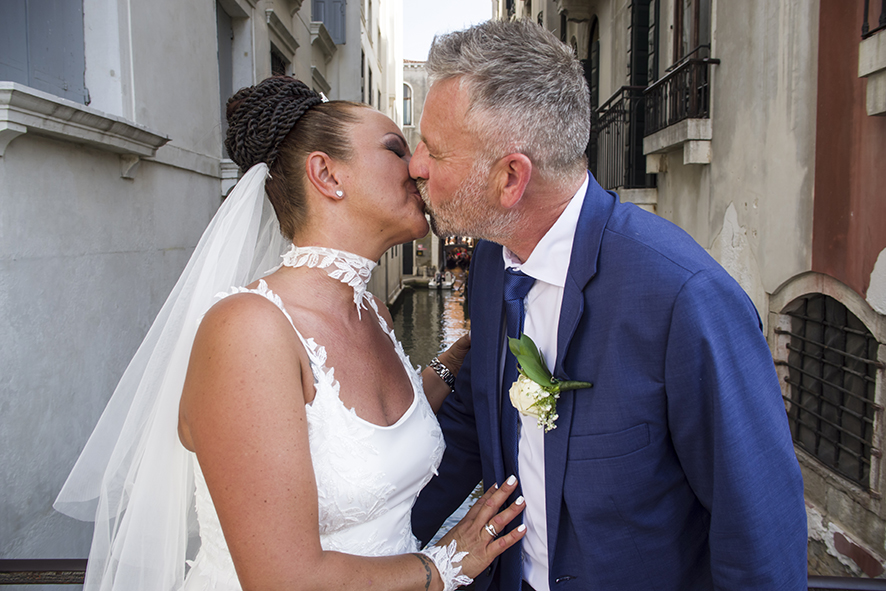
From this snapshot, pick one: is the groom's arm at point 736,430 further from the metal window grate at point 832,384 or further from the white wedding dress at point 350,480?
the metal window grate at point 832,384

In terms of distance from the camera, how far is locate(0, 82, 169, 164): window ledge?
260cm

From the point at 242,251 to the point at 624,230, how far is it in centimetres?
119

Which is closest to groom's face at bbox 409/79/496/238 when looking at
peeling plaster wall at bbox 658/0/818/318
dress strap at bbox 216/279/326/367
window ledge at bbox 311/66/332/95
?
dress strap at bbox 216/279/326/367

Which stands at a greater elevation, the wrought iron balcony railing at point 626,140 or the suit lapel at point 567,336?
the wrought iron balcony railing at point 626,140

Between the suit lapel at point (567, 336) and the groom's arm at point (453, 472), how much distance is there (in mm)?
645

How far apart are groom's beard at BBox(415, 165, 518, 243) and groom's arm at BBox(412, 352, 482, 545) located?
0.57m

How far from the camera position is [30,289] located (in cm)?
290

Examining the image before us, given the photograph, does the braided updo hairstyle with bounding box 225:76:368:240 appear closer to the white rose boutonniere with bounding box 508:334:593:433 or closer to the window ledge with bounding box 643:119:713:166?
the white rose boutonniere with bounding box 508:334:593:433

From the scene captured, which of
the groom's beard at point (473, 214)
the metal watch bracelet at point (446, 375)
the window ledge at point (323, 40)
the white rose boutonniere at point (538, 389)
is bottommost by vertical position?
the metal watch bracelet at point (446, 375)

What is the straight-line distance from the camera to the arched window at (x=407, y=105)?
3536 cm

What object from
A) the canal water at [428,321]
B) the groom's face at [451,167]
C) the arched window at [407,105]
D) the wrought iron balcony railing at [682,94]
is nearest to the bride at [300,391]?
the groom's face at [451,167]

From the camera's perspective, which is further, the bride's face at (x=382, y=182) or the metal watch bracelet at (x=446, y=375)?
the metal watch bracelet at (x=446, y=375)

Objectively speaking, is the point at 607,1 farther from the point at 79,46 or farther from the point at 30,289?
the point at 30,289

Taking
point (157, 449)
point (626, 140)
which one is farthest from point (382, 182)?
point (626, 140)
